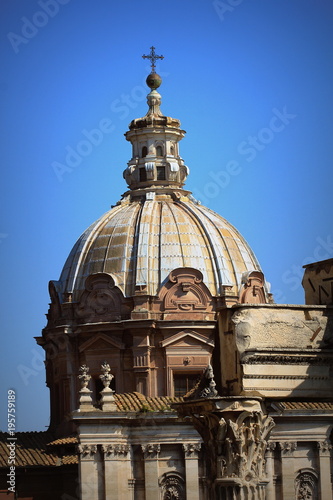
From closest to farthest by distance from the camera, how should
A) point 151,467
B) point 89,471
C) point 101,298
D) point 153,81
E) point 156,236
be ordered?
point 89,471
point 151,467
point 101,298
point 156,236
point 153,81

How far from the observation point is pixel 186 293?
66.2 m

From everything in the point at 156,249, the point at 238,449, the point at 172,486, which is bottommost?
the point at 238,449

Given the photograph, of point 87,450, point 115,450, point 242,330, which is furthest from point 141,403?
point 242,330

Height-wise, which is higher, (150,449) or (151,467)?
(150,449)

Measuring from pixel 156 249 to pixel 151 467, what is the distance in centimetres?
1554

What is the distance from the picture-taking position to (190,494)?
5447 cm

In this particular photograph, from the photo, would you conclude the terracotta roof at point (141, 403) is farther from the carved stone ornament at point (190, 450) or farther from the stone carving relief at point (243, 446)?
the stone carving relief at point (243, 446)

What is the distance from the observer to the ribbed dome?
67125 millimetres

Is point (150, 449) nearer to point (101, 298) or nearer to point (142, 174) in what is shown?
point (101, 298)

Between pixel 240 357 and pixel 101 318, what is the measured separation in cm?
4173

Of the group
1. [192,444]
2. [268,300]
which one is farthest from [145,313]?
[192,444]

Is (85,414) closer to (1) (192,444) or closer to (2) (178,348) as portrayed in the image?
(1) (192,444)

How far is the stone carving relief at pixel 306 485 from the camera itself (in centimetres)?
5372

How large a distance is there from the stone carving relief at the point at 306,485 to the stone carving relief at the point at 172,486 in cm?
428
